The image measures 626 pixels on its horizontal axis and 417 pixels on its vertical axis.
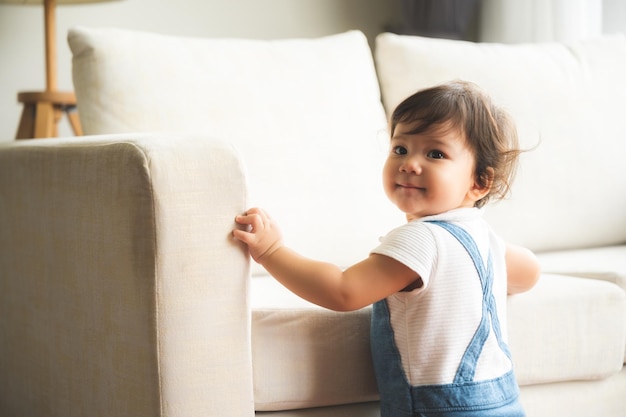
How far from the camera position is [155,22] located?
267 cm

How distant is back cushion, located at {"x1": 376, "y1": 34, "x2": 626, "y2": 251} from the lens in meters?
1.90

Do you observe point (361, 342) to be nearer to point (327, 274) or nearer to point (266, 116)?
point (327, 274)

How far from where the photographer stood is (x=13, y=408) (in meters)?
1.45

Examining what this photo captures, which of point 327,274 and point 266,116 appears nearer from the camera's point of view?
point 327,274

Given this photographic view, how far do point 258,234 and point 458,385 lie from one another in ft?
1.10

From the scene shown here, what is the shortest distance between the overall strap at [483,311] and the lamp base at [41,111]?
131cm

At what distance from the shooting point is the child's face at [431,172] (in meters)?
1.13

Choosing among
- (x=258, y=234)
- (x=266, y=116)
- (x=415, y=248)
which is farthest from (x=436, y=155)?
(x=266, y=116)

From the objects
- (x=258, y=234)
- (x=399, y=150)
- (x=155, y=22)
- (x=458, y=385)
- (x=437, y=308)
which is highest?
(x=155, y=22)

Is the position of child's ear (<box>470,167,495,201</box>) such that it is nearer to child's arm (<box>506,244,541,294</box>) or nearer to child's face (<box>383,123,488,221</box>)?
child's face (<box>383,123,488,221</box>)

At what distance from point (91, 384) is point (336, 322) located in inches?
14.4

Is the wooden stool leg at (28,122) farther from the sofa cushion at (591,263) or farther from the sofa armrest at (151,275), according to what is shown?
the sofa cushion at (591,263)

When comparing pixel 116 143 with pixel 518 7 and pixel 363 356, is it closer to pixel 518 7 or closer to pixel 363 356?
pixel 363 356

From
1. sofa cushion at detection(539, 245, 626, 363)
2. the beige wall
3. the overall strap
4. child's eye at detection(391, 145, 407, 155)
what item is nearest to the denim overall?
the overall strap
